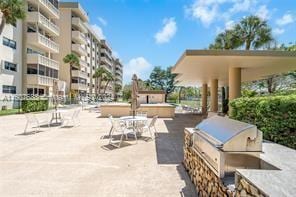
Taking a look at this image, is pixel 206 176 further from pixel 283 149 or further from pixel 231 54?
pixel 231 54

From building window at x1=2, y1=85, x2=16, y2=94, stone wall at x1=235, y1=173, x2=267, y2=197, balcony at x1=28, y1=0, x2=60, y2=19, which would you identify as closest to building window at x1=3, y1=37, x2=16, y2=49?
building window at x1=2, y1=85, x2=16, y2=94

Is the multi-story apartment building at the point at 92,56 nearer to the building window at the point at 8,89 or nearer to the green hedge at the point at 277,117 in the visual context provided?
the building window at the point at 8,89

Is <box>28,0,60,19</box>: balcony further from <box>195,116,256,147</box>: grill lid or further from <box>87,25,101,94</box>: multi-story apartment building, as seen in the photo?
<box>195,116,256,147</box>: grill lid

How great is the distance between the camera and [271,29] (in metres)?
25.2

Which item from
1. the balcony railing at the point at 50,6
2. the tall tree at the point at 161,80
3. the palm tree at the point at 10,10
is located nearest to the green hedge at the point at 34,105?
the palm tree at the point at 10,10

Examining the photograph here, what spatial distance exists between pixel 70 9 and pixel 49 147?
144 ft

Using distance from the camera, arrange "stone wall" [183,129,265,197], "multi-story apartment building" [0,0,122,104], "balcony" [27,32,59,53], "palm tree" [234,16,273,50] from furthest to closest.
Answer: "balcony" [27,32,59,53], "multi-story apartment building" [0,0,122,104], "palm tree" [234,16,273,50], "stone wall" [183,129,265,197]

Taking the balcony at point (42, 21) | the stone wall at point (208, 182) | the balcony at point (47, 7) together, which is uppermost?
the balcony at point (47, 7)

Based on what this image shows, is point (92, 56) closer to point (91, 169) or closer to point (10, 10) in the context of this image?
point (10, 10)

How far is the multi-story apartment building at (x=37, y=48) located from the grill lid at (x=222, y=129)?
27.5 metres

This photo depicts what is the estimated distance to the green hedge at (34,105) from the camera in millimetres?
24328

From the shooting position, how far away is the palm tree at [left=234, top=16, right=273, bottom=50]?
2505 cm

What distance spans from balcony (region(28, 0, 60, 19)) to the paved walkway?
28.2m

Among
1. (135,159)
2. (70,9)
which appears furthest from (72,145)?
(70,9)
